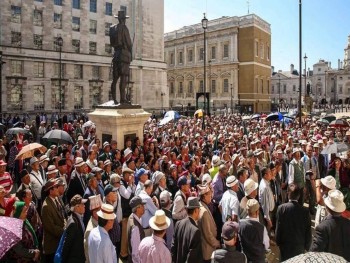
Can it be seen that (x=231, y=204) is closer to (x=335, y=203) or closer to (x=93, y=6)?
(x=335, y=203)

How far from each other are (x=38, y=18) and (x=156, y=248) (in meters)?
42.0

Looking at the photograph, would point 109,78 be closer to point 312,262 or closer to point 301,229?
point 301,229

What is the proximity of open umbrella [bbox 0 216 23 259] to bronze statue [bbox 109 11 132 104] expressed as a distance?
9.22 metres

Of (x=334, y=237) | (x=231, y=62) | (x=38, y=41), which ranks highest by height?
(x=231, y=62)

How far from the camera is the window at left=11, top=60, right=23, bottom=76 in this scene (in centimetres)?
3822

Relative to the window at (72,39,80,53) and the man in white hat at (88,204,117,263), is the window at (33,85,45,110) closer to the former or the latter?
the window at (72,39,80,53)

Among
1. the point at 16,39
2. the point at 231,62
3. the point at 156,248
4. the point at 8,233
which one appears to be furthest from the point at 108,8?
the point at 8,233

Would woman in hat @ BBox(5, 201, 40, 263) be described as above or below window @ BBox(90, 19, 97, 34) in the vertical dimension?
below

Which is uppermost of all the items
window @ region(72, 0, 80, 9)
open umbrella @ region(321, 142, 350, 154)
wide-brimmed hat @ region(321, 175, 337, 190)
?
window @ region(72, 0, 80, 9)

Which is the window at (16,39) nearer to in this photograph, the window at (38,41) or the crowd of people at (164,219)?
the window at (38,41)

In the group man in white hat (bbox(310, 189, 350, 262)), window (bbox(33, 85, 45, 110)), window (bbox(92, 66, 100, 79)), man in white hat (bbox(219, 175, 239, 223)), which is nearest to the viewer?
man in white hat (bbox(310, 189, 350, 262))

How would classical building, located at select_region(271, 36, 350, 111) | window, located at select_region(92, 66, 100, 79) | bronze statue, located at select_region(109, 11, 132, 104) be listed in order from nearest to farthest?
bronze statue, located at select_region(109, 11, 132, 104) < window, located at select_region(92, 66, 100, 79) < classical building, located at select_region(271, 36, 350, 111)

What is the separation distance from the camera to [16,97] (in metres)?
38.2

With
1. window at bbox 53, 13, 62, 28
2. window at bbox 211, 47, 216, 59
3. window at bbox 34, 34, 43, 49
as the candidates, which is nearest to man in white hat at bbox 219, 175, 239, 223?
window at bbox 34, 34, 43, 49
